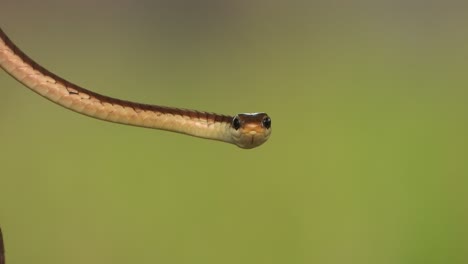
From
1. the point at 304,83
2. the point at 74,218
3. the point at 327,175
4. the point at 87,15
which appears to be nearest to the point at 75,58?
the point at 87,15

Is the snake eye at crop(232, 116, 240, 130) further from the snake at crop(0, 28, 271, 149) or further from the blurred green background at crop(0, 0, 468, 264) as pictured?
the blurred green background at crop(0, 0, 468, 264)

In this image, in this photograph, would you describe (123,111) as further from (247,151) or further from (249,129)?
(247,151)

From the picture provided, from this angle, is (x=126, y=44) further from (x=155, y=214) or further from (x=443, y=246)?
(x=443, y=246)

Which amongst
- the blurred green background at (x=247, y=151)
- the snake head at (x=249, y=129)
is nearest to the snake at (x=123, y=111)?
the snake head at (x=249, y=129)

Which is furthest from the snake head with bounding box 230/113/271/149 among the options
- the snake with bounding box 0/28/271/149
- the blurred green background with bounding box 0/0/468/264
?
the blurred green background with bounding box 0/0/468/264

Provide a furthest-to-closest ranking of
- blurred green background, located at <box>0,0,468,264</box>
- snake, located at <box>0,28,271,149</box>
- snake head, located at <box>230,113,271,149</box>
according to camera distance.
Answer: blurred green background, located at <box>0,0,468,264</box> < snake head, located at <box>230,113,271,149</box> < snake, located at <box>0,28,271,149</box>

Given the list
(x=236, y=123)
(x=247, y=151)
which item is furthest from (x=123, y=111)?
(x=247, y=151)

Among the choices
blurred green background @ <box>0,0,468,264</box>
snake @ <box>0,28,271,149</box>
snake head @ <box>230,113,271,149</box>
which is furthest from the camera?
blurred green background @ <box>0,0,468,264</box>

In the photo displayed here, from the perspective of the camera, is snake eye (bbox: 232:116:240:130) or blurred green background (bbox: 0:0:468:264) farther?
blurred green background (bbox: 0:0:468:264)
